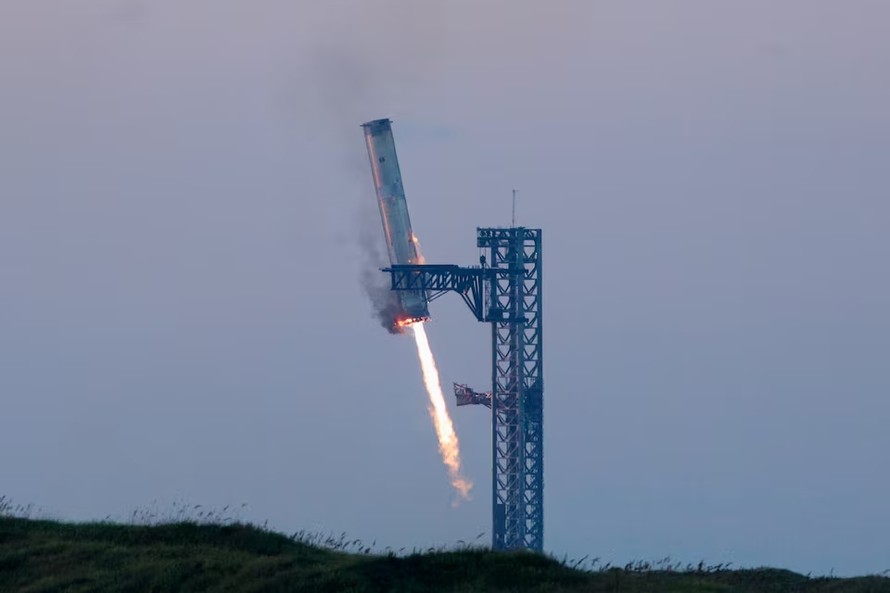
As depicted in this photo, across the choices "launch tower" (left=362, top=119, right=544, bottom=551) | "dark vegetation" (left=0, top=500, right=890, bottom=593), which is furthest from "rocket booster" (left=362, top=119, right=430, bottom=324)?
"dark vegetation" (left=0, top=500, right=890, bottom=593)

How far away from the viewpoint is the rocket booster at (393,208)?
215ft

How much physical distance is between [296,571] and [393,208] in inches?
1706

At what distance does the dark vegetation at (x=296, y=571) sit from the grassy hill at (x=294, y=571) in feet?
0.05

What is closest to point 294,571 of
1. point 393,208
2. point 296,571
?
point 296,571

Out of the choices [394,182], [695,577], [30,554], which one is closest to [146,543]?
[30,554]

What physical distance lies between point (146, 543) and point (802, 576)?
1037 centimetres

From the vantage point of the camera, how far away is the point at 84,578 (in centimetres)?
2433

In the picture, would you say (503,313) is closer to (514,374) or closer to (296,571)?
(514,374)

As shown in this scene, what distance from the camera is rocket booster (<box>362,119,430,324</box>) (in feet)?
215

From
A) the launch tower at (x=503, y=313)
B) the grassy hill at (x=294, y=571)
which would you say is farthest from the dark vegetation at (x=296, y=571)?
the launch tower at (x=503, y=313)

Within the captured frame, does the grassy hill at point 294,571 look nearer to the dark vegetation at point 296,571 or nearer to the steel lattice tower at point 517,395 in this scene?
the dark vegetation at point 296,571

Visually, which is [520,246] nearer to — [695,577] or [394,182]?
[394,182]

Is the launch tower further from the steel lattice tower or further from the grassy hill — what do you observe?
the grassy hill

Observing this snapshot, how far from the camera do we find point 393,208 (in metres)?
66.0
